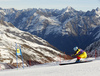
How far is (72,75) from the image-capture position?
15.3m

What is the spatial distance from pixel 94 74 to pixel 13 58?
151786mm

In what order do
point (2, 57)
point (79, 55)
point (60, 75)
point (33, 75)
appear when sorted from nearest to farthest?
point (60, 75) < point (33, 75) < point (79, 55) < point (2, 57)

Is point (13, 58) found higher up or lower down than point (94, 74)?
lower down

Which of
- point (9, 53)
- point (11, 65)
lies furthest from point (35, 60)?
point (11, 65)

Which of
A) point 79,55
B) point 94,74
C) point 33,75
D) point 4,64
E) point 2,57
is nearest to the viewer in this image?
point 94,74

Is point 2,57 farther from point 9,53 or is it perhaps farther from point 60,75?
point 60,75

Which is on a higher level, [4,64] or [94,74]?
[94,74]

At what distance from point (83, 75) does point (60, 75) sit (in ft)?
6.77

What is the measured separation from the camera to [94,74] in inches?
581

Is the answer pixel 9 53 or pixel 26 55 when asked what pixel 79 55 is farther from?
pixel 26 55

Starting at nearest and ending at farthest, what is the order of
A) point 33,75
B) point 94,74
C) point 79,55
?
point 94,74 → point 33,75 → point 79,55

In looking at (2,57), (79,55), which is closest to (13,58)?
(2,57)

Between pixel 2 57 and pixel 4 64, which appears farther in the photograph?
pixel 2 57

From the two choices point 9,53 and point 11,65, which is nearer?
point 11,65
